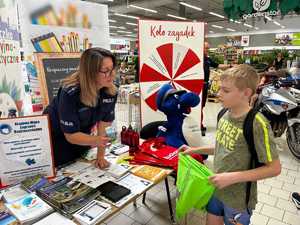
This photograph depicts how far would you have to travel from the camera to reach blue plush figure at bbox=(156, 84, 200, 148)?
229cm

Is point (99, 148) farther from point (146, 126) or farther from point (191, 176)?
point (146, 126)

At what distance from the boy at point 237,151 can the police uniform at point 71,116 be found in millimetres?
784

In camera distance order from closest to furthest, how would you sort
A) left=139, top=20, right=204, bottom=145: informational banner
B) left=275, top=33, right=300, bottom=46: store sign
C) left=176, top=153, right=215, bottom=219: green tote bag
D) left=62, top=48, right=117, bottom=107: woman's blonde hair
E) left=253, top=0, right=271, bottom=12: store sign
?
left=176, top=153, right=215, bottom=219: green tote bag < left=62, top=48, right=117, bottom=107: woman's blonde hair < left=139, top=20, right=204, bottom=145: informational banner < left=253, top=0, right=271, bottom=12: store sign < left=275, top=33, right=300, bottom=46: store sign

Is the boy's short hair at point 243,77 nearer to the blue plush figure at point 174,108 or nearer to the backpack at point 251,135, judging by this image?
the backpack at point 251,135

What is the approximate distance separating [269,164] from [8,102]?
200 centimetres

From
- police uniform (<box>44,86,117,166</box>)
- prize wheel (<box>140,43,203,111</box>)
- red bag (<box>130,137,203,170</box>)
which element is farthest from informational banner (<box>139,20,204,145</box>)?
police uniform (<box>44,86,117,166</box>)

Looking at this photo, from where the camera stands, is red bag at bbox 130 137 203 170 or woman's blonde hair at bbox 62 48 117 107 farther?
red bag at bbox 130 137 203 170

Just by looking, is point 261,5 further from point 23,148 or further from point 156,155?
point 23,148

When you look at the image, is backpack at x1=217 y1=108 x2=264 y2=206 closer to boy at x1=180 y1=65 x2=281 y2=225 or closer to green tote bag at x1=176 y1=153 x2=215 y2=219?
boy at x1=180 y1=65 x2=281 y2=225

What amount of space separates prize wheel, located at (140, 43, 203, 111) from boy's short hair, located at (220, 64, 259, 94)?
161cm

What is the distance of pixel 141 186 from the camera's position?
57.1 inches

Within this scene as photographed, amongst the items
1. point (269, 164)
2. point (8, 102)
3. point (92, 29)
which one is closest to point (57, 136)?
point (8, 102)

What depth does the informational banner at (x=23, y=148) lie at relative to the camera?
1366 mm

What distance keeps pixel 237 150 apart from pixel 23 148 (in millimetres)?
1209
